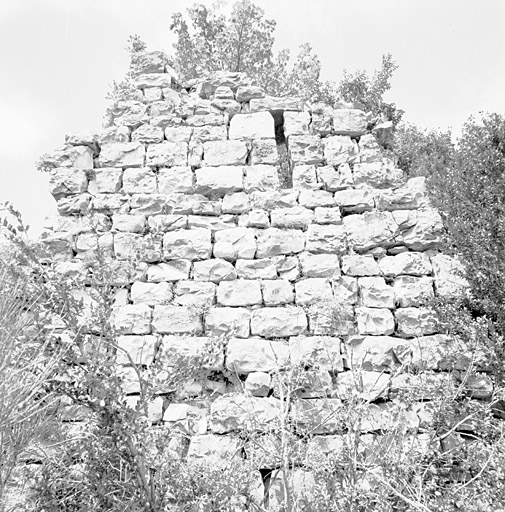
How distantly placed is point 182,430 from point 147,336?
2.18 feet

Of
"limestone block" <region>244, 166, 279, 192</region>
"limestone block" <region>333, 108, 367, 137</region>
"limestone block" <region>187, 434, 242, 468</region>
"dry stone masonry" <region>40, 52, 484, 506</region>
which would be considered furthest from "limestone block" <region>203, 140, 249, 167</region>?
"limestone block" <region>187, 434, 242, 468</region>

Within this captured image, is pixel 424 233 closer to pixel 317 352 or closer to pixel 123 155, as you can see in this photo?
pixel 317 352

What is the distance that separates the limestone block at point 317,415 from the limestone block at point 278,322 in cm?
Result: 47

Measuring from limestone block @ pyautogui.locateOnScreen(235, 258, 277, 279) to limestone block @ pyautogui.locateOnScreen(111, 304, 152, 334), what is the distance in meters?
0.70

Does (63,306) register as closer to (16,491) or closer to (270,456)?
(16,491)

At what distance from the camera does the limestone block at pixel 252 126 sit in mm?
4039

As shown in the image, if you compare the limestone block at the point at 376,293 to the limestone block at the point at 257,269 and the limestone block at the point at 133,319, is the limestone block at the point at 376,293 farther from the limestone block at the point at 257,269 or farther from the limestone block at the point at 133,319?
the limestone block at the point at 133,319

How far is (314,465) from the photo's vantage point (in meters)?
2.75

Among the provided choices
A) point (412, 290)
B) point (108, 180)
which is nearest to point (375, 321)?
point (412, 290)

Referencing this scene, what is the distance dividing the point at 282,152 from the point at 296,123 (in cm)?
31

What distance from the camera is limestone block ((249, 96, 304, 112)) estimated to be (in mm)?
4160

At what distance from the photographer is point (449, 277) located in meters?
3.55

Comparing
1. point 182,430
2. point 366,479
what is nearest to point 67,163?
point 182,430

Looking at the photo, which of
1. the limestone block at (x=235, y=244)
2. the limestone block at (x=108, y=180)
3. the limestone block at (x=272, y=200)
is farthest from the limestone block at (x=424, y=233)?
the limestone block at (x=108, y=180)
